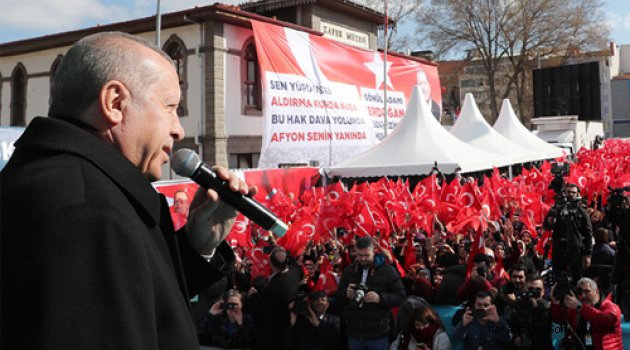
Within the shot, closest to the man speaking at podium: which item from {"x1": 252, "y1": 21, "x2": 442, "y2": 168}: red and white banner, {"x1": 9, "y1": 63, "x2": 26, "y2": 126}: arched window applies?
{"x1": 252, "y1": 21, "x2": 442, "y2": 168}: red and white banner

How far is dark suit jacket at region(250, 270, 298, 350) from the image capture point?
5.98 meters

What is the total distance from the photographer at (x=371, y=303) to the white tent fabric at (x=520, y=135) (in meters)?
18.7

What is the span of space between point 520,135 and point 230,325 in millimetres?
20830

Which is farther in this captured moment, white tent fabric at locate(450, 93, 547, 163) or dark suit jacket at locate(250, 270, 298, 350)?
white tent fabric at locate(450, 93, 547, 163)

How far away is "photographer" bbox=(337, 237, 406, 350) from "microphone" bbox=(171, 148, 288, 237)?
377cm

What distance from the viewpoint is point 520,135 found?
24.6 m

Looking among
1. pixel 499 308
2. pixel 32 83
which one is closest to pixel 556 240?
pixel 499 308

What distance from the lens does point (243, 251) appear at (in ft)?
28.7

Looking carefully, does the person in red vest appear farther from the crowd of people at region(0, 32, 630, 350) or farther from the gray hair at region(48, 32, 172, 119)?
the gray hair at region(48, 32, 172, 119)

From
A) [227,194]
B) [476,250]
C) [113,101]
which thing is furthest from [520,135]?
[113,101]

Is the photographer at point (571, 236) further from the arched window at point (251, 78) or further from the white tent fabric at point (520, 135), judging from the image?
the white tent fabric at point (520, 135)

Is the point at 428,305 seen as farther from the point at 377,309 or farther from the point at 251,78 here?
the point at 251,78

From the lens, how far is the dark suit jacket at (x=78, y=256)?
920 millimetres

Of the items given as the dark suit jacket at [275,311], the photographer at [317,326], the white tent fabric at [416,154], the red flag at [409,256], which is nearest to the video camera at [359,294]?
the photographer at [317,326]
